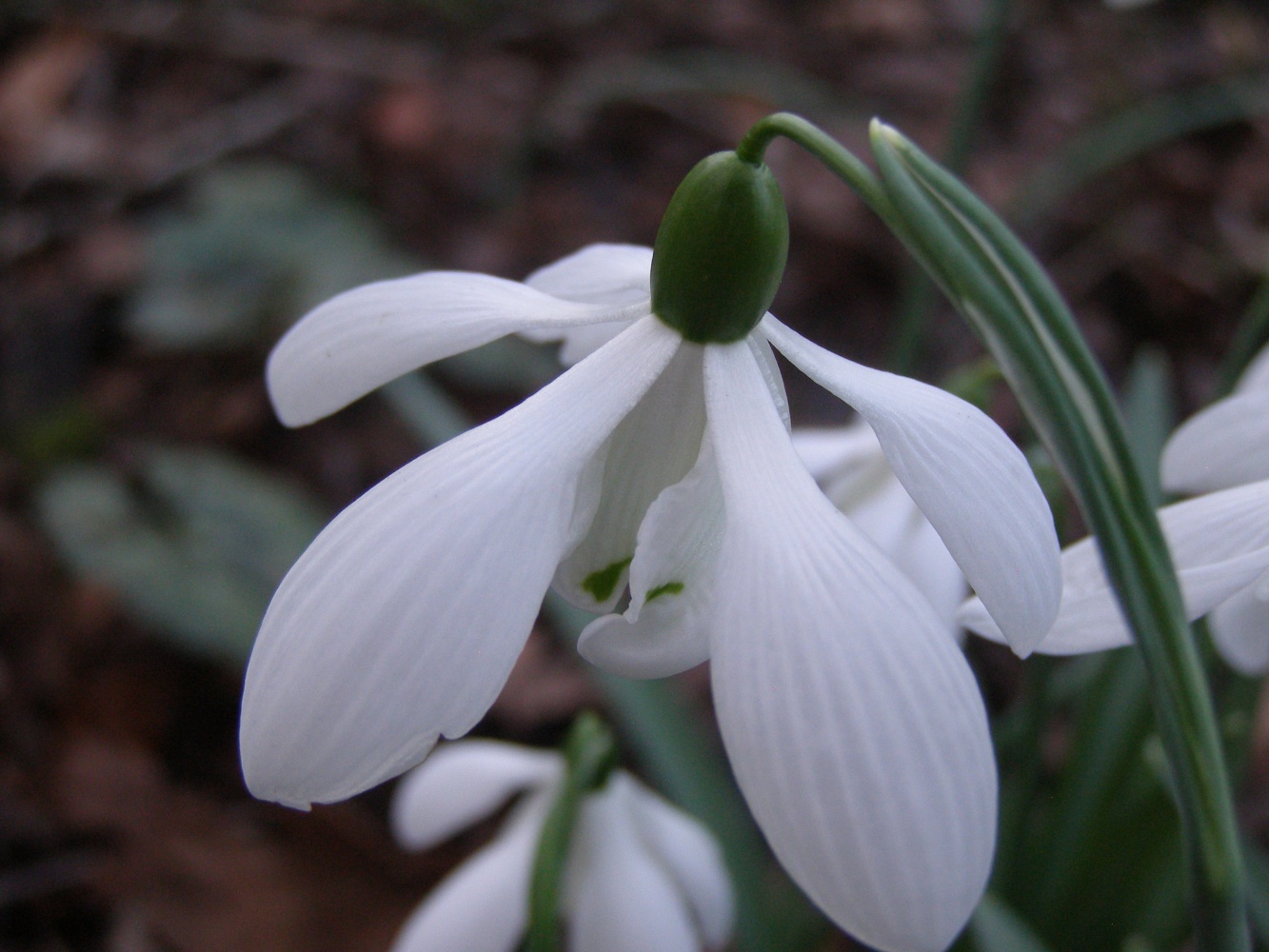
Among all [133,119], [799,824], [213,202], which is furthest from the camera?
[133,119]

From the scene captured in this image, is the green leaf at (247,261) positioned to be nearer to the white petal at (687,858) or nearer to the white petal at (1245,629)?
the white petal at (687,858)

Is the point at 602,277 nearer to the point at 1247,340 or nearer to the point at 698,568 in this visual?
the point at 698,568

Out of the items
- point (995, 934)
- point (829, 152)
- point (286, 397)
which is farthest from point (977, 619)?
point (995, 934)

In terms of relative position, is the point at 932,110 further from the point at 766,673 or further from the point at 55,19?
the point at 766,673

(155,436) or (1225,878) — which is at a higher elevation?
(1225,878)

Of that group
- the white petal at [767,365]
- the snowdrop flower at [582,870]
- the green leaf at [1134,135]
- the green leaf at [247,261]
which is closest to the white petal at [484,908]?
the snowdrop flower at [582,870]

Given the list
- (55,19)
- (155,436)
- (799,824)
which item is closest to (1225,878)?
(799,824)

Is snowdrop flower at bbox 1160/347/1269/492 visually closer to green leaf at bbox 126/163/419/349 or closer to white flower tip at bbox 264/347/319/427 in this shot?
white flower tip at bbox 264/347/319/427
